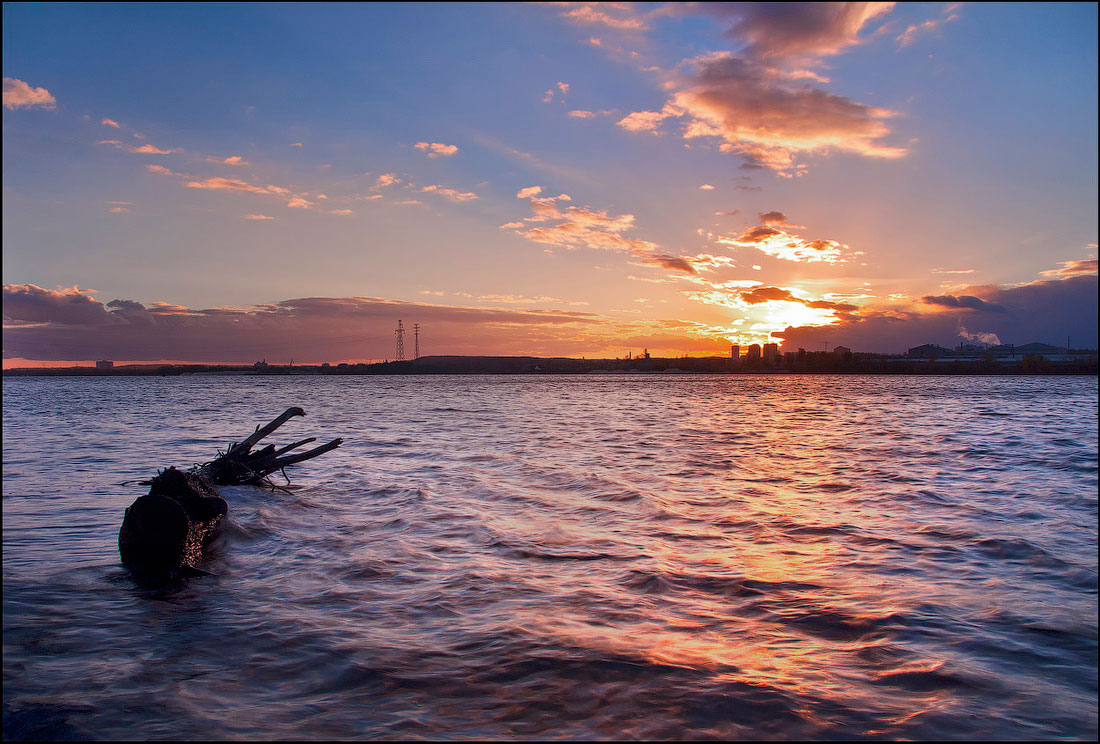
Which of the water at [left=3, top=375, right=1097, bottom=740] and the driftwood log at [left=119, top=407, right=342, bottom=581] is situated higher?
the driftwood log at [left=119, top=407, right=342, bottom=581]

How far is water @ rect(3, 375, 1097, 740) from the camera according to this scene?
5527mm

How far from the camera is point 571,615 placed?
759cm

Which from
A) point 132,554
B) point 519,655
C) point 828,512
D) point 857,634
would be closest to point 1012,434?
point 828,512

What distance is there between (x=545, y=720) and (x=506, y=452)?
62.8 feet

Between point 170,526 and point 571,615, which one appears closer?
point 571,615

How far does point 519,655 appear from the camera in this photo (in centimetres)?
654

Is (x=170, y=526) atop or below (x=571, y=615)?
atop

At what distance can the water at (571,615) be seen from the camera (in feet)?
18.1

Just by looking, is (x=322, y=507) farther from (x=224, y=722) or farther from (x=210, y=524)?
(x=224, y=722)

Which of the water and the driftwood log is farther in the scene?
the driftwood log

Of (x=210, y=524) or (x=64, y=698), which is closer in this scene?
(x=64, y=698)

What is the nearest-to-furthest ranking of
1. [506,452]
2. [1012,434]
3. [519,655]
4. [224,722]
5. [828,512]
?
[224,722], [519,655], [828,512], [506,452], [1012,434]

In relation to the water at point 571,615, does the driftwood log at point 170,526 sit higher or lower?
higher

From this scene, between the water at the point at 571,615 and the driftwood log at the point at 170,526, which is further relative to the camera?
the driftwood log at the point at 170,526
